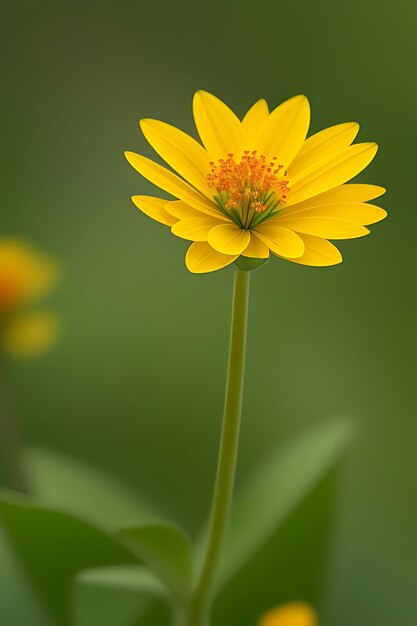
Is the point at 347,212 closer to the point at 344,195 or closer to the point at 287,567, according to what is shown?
the point at 344,195

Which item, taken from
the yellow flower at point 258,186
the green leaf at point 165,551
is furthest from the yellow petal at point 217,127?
the green leaf at point 165,551

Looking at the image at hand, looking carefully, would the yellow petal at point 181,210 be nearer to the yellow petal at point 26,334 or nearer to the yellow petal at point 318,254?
the yellow petal at point 318,254

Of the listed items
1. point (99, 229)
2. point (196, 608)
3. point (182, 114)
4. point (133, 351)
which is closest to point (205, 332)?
point (133, 351)

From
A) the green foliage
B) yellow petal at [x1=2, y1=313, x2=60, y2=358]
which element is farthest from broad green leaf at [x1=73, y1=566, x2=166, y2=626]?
yellow petal at [x1=2, y1=313, x2=60, y2=358]

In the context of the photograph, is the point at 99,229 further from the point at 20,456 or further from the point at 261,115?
the point at 261,115

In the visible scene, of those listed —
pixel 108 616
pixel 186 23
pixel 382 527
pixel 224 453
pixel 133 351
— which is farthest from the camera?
pixel 186 23

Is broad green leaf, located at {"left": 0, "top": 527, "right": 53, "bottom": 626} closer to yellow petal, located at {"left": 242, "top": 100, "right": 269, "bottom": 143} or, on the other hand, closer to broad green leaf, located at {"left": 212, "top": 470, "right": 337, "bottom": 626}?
broad green leaf, located at {"left": 212, "top": 470, "right": 337, "bottom": 626}

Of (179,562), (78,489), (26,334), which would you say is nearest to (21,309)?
(26,334)
